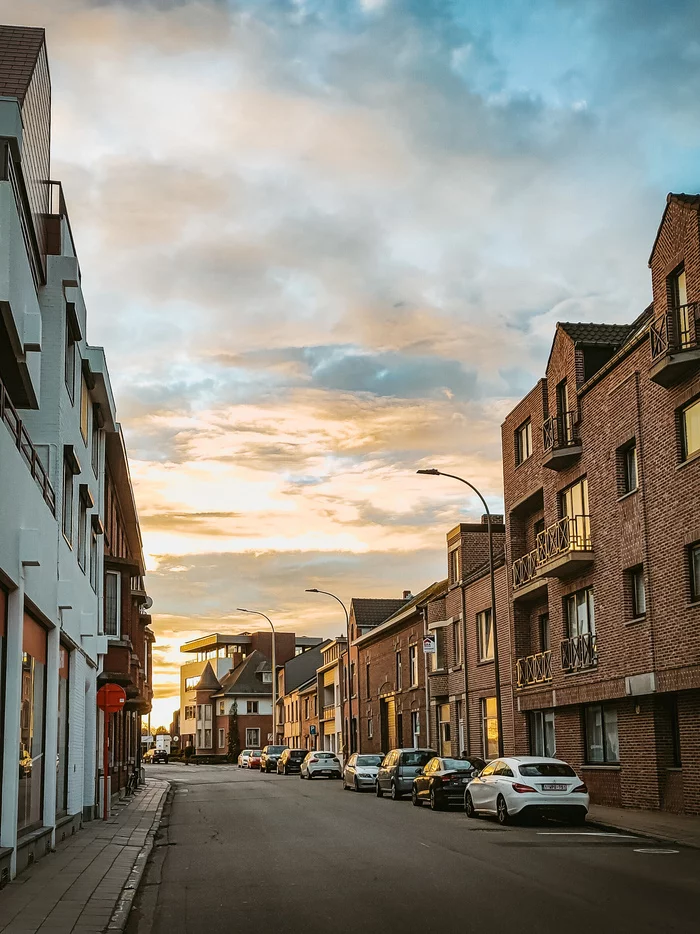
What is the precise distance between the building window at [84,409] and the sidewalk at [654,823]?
13639 mm

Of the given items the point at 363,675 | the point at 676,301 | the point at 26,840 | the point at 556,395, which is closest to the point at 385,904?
the point at 26,840

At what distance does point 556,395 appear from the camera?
1243 inches

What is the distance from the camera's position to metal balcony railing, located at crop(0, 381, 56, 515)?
13422 millimetres

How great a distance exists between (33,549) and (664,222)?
51.9 ft

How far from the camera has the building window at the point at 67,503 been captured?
21.2m

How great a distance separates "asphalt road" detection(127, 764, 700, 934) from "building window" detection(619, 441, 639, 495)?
8462mm

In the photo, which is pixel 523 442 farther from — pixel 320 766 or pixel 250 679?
pixel 250 679

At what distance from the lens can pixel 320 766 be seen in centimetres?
5488

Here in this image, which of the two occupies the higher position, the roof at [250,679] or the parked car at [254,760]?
the roof at [250,679]

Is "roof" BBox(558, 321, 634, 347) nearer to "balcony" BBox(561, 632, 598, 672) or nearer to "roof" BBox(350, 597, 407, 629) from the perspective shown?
"balcony" BBox(561, 632, 598, 672)

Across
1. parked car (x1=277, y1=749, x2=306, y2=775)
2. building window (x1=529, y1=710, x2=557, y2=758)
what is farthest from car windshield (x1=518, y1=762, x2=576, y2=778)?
parked car (x1=277, y1=749, x2=306, y2=775)

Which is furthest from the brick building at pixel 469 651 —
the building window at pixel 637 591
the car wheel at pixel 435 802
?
the building window at pixel 637 591

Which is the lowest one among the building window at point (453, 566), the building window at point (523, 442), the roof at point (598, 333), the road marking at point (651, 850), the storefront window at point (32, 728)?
the road marking at point (651, 850)

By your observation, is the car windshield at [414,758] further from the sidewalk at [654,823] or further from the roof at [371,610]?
the roof at [371,610]
